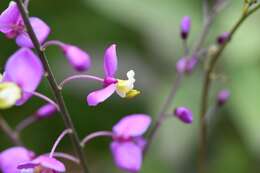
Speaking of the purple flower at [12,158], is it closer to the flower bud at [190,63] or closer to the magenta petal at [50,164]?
the magenta petal at [50,164]

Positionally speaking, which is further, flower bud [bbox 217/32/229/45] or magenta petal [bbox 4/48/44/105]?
flower bud [bbox 217/32/229/45]

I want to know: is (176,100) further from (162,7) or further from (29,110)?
(29,110)

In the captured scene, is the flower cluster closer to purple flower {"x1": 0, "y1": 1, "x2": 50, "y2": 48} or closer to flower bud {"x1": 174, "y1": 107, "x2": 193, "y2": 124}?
purple flower {"x1": 0, "y1": 1, "x2": 50, "y2": 48}

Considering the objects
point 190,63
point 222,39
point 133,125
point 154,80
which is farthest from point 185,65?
point 154,80

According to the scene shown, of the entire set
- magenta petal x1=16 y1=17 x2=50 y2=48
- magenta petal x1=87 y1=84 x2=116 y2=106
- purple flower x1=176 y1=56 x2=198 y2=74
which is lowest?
purple flower x1=176 y1=56 x2=198 y2=74

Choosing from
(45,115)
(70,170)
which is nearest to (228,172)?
(70,170)

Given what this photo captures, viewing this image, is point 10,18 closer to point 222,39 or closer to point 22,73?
point 22,73

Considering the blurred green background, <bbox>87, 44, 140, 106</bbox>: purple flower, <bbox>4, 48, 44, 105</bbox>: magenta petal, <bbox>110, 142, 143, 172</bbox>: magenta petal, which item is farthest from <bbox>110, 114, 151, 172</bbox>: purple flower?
the blurred green background
